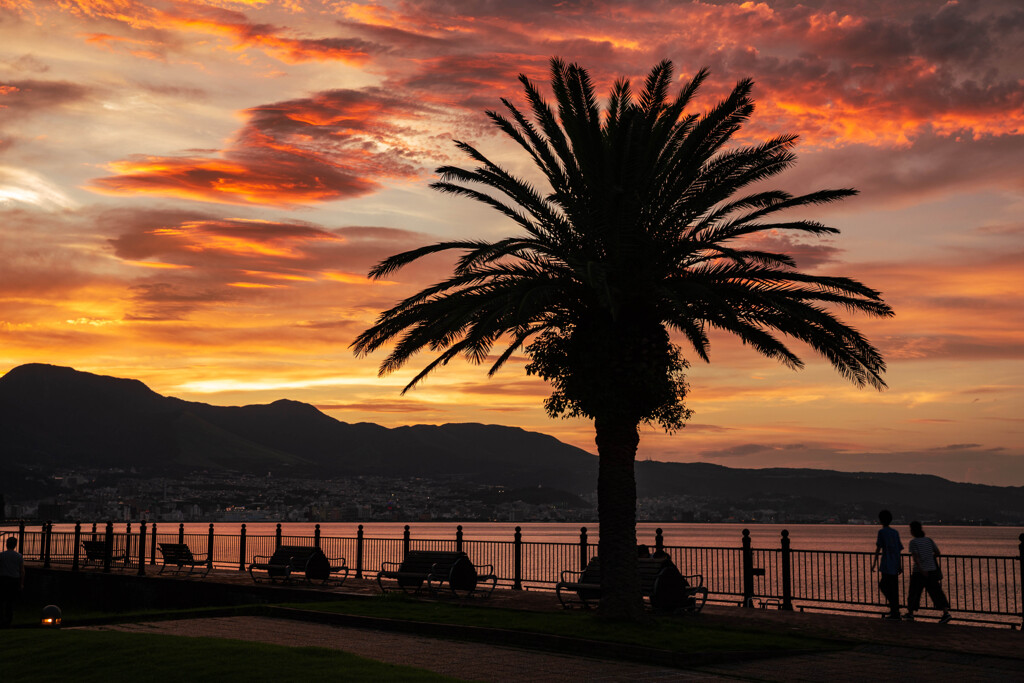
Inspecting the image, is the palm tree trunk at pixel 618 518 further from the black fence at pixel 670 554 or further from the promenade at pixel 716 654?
the black fence at pixel 670 554

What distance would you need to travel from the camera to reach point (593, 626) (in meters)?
16.3

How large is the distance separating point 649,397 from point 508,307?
301 cm

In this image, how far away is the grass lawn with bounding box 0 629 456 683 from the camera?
38.0ft

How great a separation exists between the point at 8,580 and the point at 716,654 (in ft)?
53.6

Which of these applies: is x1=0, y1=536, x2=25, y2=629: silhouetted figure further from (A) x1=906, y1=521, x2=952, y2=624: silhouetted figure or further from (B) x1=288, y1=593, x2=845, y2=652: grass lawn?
(A) x1=906, y1=521, x2=952, y2=624: silhouetted figure

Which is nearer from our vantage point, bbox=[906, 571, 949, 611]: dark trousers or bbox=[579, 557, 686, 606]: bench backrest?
bbox=[906, 571, 949, 611]: dark trousers

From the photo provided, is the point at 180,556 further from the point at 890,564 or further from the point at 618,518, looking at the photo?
the point at 890,564

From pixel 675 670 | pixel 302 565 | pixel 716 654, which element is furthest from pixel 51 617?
pixel 716 654

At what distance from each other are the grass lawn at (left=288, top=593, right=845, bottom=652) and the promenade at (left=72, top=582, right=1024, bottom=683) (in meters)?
0.37

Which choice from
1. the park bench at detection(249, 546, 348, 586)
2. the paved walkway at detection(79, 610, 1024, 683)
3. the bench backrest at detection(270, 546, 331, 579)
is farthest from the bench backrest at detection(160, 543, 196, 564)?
the paved walkway at detection(79, 610, 1024, 683)

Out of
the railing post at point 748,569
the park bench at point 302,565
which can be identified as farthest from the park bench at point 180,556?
the railing post at point 748,569

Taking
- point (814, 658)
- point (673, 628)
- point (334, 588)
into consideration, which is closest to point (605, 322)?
point (673, 628)

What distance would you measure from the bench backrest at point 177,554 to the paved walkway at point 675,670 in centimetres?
1343

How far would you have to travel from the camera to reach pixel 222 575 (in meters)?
31.2
